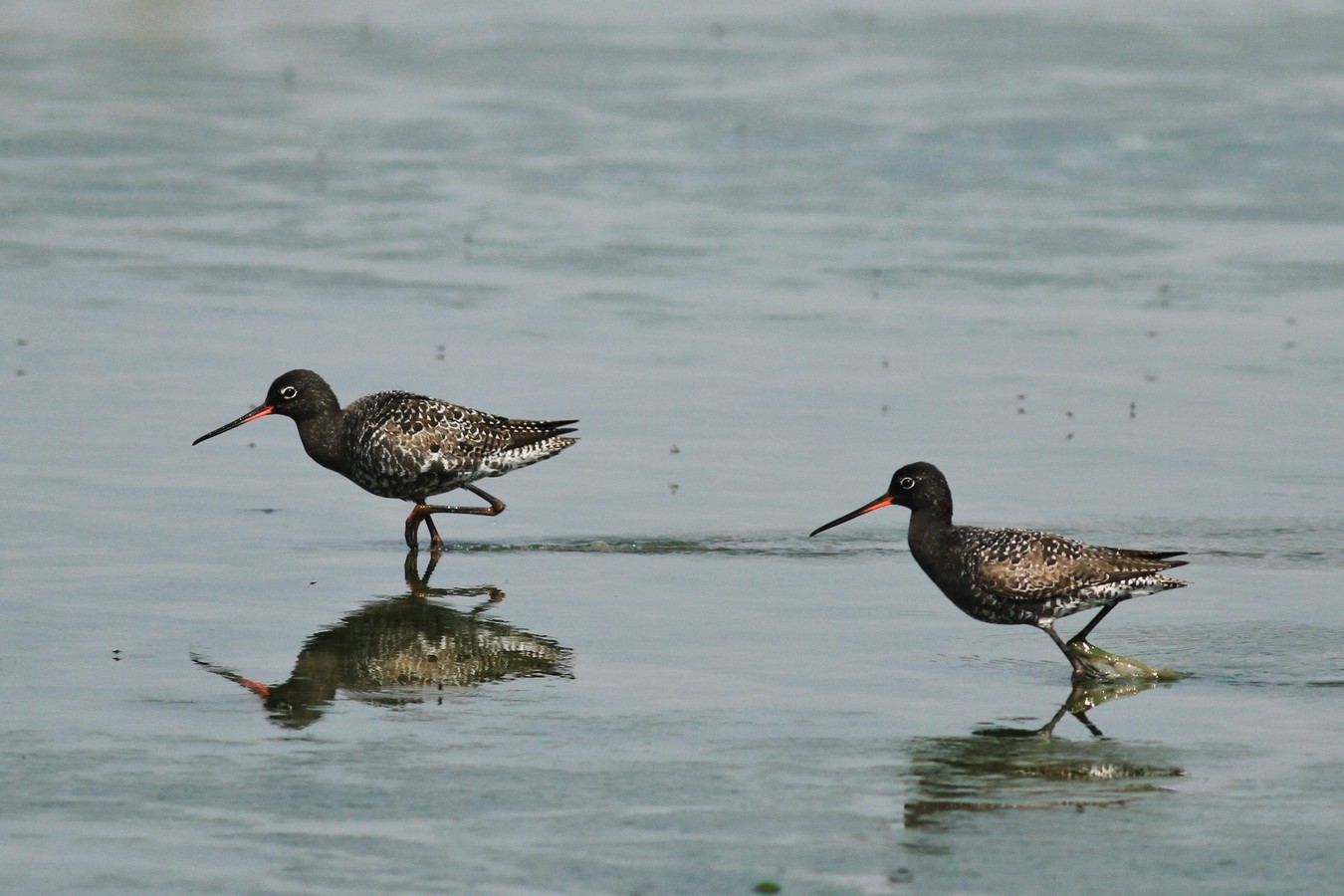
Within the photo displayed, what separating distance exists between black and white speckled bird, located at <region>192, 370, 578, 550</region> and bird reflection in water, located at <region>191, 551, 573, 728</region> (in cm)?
165

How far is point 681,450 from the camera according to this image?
589 inches

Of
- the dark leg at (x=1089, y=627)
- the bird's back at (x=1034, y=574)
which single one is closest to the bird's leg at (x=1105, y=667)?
the dark leg at (x=1089, y=627)

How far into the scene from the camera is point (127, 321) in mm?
18281

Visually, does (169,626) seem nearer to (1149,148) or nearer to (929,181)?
(929,181)

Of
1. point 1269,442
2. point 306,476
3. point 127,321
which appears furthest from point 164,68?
point 1269,442

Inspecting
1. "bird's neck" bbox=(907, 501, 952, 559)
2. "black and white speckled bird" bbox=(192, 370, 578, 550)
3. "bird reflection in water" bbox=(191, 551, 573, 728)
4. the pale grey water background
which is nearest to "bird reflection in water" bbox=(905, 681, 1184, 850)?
the pale grey water background

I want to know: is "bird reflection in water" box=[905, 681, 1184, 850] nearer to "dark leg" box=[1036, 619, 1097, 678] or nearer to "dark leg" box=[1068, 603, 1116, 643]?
"dark leg" box=[1036, 619, 1097, 678]

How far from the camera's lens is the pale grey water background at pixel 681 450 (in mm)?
8305

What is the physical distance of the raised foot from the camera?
1036 centimetres

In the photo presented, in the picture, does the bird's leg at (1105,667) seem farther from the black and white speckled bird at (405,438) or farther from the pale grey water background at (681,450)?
the black and white speckled bird at (405,438)

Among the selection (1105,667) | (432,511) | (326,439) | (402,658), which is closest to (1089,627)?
(1105,667)

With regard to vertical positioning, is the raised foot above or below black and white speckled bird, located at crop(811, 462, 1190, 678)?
below

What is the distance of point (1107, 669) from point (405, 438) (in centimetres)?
487

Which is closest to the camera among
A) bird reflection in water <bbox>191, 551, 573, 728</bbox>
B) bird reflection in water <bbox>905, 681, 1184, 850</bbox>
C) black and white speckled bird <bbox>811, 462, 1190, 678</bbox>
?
bird reflection in water <bbox>905, 681, 1184, 850</bbox>
